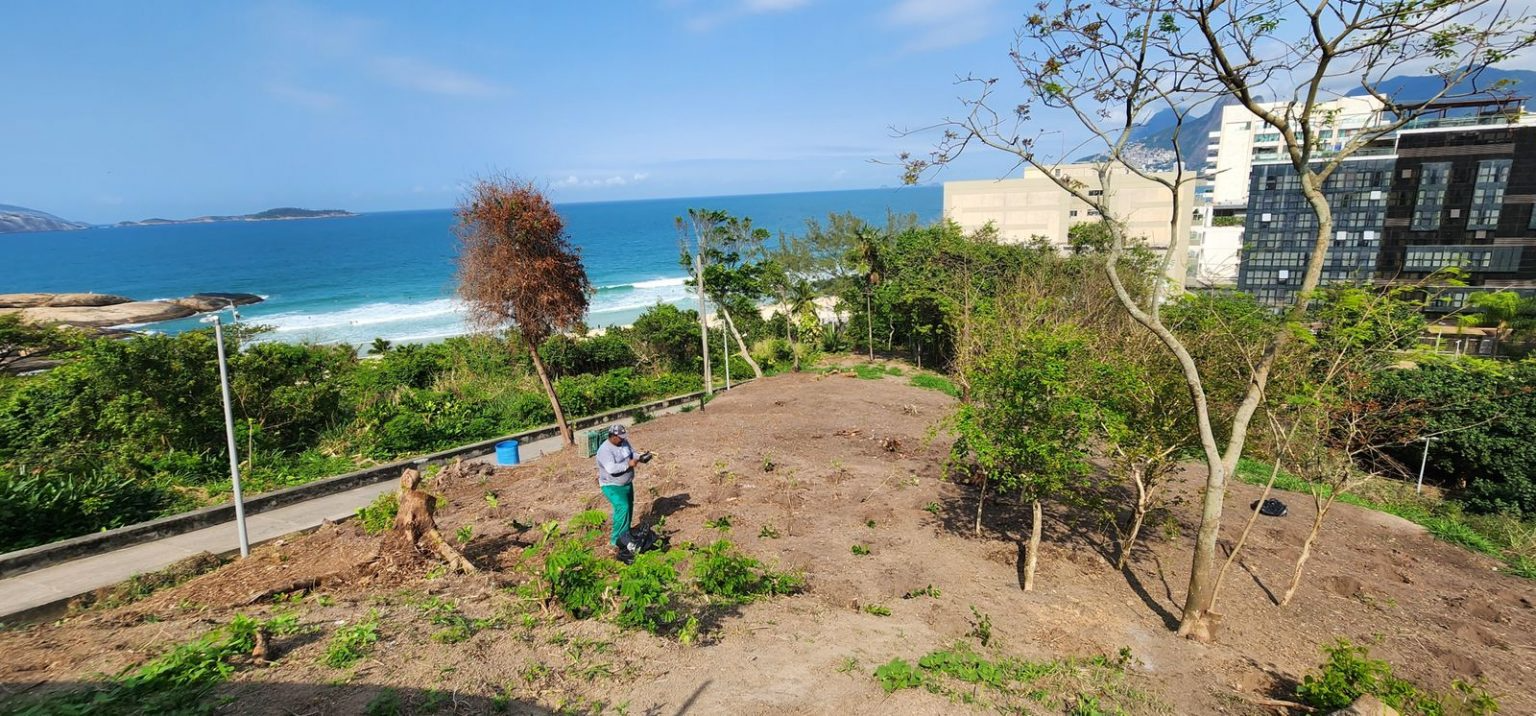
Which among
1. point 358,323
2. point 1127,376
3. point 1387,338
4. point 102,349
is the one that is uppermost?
point 1387,338

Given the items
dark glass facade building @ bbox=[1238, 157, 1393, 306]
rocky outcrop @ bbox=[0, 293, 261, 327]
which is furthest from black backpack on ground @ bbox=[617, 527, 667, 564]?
dark glass facade building @ bbox=[1238, 157, 1393, 306]

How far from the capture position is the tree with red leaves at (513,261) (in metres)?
10.7

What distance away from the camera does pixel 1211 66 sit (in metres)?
6.04

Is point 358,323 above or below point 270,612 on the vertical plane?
below

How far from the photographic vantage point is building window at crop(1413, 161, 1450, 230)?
4334 centimetres

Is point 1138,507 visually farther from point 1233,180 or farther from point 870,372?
point 1233,180

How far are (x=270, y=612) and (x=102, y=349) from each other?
892 cm

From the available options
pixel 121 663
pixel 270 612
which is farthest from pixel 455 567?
pixel 121 663

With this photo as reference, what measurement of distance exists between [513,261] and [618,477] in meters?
5.20

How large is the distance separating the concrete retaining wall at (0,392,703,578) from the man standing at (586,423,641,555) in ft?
16.3

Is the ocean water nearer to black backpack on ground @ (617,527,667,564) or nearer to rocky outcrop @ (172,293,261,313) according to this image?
rocky outcrop @ (172,293,261,313)

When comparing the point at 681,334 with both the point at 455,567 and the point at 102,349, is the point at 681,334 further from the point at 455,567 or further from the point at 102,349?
the point at 455,567

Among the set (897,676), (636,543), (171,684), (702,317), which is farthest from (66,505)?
(702,317)

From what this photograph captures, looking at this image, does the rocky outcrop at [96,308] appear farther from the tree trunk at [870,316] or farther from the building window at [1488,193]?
the building window at [1488,193]
